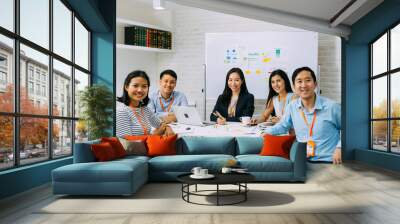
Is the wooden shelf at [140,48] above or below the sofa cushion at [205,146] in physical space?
above

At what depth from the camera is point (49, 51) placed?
20.0 feet

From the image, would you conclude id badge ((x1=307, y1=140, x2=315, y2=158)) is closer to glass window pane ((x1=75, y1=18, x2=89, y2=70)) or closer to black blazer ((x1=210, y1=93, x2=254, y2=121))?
black blazer ((x1=210, y1=93, x2=254, y2=121))

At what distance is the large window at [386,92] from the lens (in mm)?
7969

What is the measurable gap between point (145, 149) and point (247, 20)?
14.7 feet

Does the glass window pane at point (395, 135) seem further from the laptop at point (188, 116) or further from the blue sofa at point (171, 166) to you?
the laptop at point (188, 116)

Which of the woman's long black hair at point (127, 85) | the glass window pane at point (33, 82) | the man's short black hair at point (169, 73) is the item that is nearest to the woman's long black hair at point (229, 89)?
the man's short black hair at point (169, 73)

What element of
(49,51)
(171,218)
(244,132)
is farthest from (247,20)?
(171,218)

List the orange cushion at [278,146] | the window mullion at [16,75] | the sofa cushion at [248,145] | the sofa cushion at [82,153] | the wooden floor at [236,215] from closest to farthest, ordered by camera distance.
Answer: the wooden floor at [236,215]
the window mullion at [16,75]
the sofa cushion at [82,153]
the orange cushion at [278,146]
the sofa cushion at [248,145]

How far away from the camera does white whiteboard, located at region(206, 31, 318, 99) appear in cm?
909

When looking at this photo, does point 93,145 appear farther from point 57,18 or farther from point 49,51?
point 57,18

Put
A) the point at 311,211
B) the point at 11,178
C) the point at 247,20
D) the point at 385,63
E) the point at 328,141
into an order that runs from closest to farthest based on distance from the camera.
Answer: the point at 311,211 < the point at 11,178 < the point at 385,63 < the point at 328,141 < the point at 247,20

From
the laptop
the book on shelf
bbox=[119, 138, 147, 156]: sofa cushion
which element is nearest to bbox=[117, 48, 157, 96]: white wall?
the book on shelf

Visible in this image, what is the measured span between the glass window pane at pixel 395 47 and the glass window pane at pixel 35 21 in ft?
20.1

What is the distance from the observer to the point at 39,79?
5.85 meters
